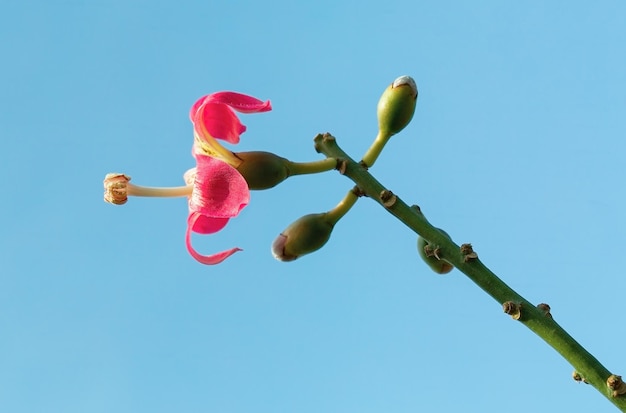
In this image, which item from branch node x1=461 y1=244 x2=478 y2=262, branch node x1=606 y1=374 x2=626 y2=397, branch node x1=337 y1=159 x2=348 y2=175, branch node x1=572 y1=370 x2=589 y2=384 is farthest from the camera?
branch node x1=337 y1=159 x2=348 y2=175

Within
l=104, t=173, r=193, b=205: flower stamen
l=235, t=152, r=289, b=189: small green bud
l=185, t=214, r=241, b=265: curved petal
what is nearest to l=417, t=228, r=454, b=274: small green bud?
l=235, t=152, r=289, b=189: small green bud

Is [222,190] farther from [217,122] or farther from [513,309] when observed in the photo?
[513,309]

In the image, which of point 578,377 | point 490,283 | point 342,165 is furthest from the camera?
point 342,165

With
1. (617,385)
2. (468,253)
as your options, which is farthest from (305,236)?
(617,385)

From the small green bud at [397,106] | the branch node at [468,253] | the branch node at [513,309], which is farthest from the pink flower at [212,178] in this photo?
the branch node at [513,309]

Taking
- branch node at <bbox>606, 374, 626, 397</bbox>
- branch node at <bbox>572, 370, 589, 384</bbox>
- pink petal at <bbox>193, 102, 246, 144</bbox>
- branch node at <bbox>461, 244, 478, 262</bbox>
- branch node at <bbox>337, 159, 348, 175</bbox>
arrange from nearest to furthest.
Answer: branch node at <bbox>606, 374, 626, 397</bbox> → branch node at <bbox>572, 370, 589, 384</bbox> → branch node at <bbox>461, 244, 478, 262</bbox> → branch node at <bbox>337, 159, 348, 175</bbox> → pink petal at <bbox>193, 102, 246, 144</bbox>

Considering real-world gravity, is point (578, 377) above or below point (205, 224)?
below

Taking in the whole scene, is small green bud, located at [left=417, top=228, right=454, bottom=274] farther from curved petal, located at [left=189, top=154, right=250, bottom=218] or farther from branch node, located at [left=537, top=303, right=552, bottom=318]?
curved petal, located at [left=189, top=154, right=250, bottom=218]

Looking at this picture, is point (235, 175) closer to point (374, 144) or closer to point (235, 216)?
point (235, 216)
